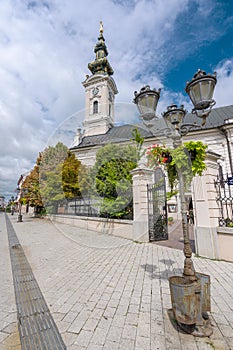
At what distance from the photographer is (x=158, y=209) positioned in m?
7.38

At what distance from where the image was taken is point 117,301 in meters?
2.54

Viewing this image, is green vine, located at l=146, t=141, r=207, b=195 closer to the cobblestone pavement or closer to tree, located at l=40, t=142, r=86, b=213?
the cobblestone pavement

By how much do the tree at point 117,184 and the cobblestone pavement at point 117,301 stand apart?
3.00 m

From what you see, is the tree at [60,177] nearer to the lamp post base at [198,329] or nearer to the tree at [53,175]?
the tree at [53,175]

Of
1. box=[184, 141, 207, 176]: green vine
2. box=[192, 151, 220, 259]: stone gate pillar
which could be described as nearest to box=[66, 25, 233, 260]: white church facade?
box=[192, 151, 220, 259]: stone gate pillar

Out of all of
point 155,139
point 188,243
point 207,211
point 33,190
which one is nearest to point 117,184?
point 207,211

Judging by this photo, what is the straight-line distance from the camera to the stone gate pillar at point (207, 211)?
436 centimetres

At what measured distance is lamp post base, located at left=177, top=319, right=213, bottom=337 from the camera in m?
1.84

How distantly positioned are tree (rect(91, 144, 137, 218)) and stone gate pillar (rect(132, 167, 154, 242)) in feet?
2.38

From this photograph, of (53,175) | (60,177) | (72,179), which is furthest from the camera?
(72,179)

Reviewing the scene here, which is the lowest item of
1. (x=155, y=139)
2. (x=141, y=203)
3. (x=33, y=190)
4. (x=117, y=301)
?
(x=117, y=301)

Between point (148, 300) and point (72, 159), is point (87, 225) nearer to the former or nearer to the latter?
point (72, 159)

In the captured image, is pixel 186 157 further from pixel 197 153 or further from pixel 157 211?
pixel 157 211

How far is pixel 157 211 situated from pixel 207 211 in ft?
9.80
